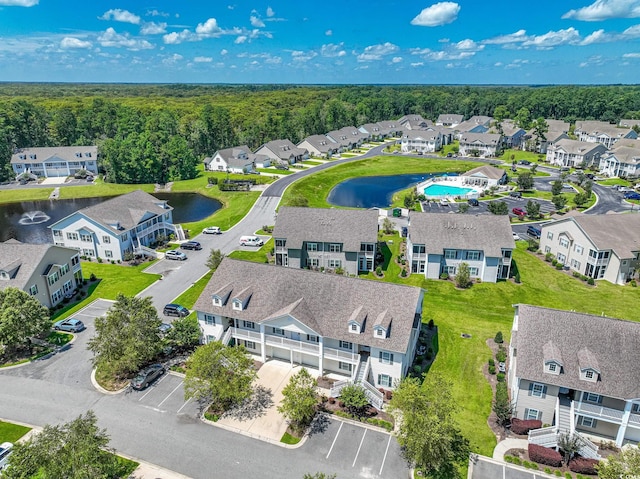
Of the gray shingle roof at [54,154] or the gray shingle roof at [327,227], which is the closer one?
the gray shingle roof at [327,227]

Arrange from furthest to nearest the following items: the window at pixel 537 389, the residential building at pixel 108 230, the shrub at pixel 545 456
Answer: the residential building at pixel 108 230, the window at pixel 537 389, the shrub at pixel 545 456

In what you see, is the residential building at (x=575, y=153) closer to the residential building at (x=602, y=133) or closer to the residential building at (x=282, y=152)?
the residential building at (x=602, y=133)

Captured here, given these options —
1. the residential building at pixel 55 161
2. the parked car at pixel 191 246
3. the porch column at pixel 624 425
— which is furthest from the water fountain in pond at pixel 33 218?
the porch column at pixel 624 425

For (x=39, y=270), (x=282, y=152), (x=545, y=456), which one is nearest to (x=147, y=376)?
(x=39, y=270)

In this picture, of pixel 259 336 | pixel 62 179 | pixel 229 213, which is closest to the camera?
pixel 259 336

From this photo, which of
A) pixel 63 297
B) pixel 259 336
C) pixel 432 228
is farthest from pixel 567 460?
pixel 63 297

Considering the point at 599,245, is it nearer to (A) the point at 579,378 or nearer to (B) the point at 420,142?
(A) the point at 579,378

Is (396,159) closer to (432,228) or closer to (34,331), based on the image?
(432,228)

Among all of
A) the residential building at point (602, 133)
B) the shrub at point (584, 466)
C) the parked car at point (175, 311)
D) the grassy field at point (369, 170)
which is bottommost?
the shrub at point (584, 466)

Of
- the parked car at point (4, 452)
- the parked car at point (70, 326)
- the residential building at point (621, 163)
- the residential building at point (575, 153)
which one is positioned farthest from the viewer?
the residential building at point (575, 153)
